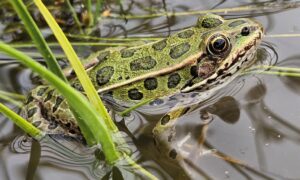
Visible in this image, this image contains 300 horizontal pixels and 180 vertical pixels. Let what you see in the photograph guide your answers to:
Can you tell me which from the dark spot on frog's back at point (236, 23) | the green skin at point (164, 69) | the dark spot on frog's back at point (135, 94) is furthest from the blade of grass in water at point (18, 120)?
the dark spot on frog's back at point (236, 23)

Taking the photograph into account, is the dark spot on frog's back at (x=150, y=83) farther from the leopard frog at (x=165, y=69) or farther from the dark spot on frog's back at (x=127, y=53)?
the dark spot on frog's back at (x=127, y=53)

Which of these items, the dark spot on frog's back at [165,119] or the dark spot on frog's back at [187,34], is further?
the dark spot on frog's back at [187,34]

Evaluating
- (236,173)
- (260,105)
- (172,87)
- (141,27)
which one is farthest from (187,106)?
(141,27)

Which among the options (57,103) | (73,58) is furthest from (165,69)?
(73,58)

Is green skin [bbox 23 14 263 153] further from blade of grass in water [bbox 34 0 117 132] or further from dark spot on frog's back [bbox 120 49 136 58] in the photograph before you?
blade of grass in water [bbox 34 0 117 132]

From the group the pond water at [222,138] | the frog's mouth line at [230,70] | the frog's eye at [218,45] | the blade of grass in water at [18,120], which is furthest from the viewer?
the frog's mouth line at [230,70]

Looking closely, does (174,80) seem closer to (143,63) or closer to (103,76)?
(143,63)

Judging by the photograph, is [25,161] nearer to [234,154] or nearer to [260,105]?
[234,154]

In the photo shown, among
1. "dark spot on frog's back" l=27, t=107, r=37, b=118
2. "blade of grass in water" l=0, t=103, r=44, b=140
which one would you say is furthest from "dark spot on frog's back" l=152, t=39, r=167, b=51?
"blade of grass in water" l=0, t=103, r=44, b=140
